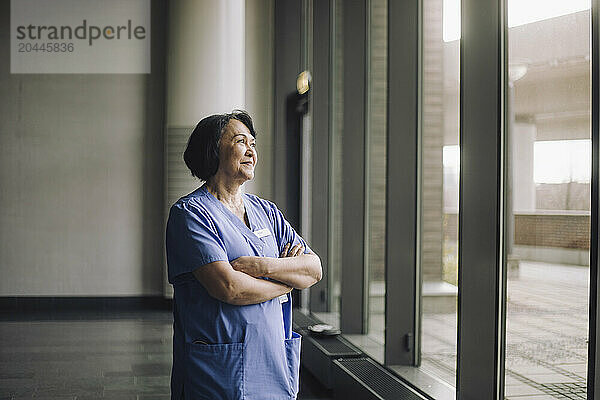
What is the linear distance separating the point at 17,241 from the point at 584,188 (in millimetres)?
7496

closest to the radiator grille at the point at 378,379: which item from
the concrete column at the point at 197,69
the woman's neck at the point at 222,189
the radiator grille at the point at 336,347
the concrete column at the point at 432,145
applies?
the radiator grille at the point at 336,347

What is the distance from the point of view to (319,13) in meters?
6.98

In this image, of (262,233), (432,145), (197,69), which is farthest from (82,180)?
(262,233)

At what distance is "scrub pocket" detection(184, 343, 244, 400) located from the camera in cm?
243

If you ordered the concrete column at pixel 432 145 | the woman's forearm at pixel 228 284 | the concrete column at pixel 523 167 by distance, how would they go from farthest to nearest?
the concrete column at pixel 432 145 → the concrete column at pixel 523 167 → the woman's forearm at pixel 228 284

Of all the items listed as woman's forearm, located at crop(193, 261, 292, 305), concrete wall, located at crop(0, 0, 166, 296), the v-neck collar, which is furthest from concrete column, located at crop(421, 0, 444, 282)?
concrete wall, located at crop(0, 0, 166, 296)

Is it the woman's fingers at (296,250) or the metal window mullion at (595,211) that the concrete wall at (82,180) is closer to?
the woman's fingers at (296,250)

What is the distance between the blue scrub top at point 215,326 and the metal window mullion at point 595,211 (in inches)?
40.8

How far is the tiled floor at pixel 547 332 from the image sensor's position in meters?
2.73

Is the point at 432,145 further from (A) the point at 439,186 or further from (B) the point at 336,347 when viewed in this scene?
(B) the point at 336,347

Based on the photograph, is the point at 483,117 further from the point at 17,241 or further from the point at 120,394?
the point at 17,241

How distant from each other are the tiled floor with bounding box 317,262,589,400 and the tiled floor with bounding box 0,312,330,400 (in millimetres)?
1913

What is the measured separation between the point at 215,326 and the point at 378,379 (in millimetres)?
2120

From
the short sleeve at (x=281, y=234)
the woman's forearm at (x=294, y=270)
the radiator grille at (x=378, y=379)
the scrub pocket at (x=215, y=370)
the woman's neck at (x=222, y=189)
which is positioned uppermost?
the woman's neck at (x=222, y=189)
